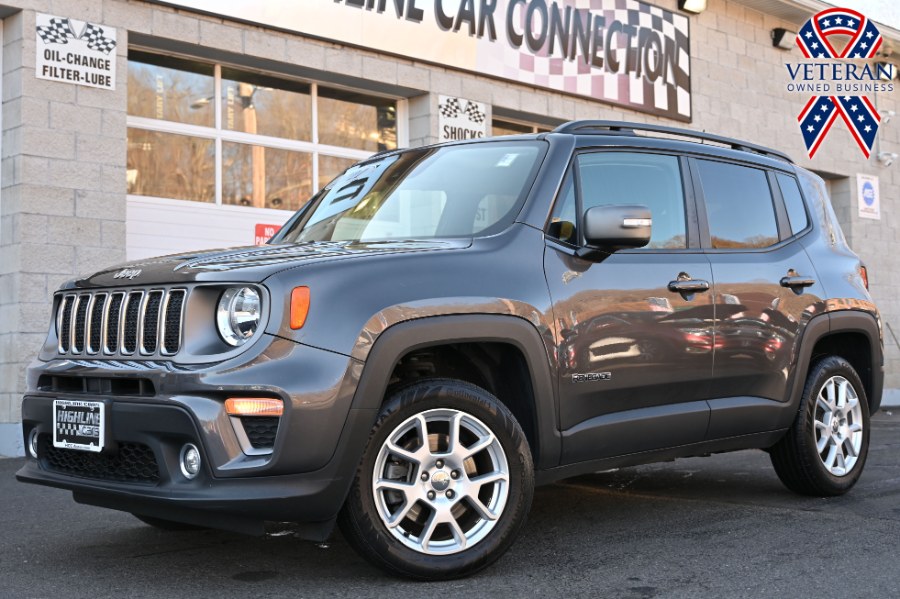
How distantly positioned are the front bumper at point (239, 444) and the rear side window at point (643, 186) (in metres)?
1.69

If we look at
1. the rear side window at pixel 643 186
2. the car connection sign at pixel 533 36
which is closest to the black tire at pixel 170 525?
the rear side window at pixel 643 186

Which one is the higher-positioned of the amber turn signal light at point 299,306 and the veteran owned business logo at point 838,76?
the veteran owned business logo at point 838,76

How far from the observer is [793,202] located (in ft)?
20.0

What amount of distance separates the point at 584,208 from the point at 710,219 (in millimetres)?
932

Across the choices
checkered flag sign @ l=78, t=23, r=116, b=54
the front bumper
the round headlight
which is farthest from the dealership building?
the round headlight

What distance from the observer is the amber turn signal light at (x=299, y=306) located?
12.2ft

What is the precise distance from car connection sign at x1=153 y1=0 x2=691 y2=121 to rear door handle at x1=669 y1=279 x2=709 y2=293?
6819mm

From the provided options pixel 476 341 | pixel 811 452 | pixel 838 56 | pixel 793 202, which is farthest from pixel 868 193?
pixel 476 341

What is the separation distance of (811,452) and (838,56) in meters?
15.6

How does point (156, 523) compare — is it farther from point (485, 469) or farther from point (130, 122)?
point (130, 122)

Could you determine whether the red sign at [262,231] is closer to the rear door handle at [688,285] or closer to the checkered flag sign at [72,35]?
the checkered flag sign at [72,35]

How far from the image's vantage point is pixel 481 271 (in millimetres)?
4242

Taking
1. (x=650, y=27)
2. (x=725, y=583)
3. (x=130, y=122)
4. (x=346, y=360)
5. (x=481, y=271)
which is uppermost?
(x=650, y=27)

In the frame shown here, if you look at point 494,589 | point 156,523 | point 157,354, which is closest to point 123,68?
point 156,523
